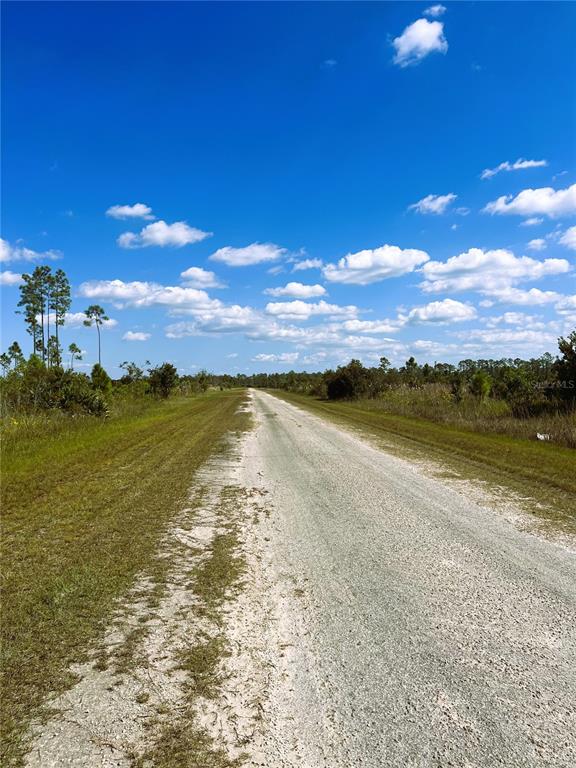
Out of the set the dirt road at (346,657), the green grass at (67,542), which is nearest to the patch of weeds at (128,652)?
the dirt road at (346,657)

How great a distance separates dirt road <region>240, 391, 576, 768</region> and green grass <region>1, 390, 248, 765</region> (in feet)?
4.30

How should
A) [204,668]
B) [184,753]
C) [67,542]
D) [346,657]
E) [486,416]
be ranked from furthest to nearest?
[486,416] → [67,542] → [346,657] → [204,668] → [184,753]

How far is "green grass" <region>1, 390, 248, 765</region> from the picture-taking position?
2.85 m

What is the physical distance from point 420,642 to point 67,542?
364 cm

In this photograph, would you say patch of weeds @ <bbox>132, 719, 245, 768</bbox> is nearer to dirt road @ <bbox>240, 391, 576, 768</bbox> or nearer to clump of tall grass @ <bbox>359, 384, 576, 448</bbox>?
dirt road @ <bbox>240, 391, 576, 768</bbox>

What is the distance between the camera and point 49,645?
3.07 meters

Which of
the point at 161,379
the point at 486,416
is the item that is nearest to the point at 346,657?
the point at 486,416

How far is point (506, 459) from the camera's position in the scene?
1018cm

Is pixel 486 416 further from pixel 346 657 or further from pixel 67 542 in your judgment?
pixel 346 657

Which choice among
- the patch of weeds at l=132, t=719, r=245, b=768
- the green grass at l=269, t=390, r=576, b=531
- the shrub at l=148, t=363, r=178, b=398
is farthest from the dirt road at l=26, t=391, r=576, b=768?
the shrub at l=148, t=363, r=178, b=398

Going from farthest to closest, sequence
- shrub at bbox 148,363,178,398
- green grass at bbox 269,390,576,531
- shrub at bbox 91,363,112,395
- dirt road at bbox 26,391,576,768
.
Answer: shrub at bbox 148,363,178,398
shrub at bbox 91,363,112,395
green grass at bbox 269,390,576,531
dirt road at bbox 26,391,576,768

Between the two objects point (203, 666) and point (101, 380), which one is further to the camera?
point (101, 380)

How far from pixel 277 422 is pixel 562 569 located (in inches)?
578

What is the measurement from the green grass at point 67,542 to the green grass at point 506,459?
199 inches
